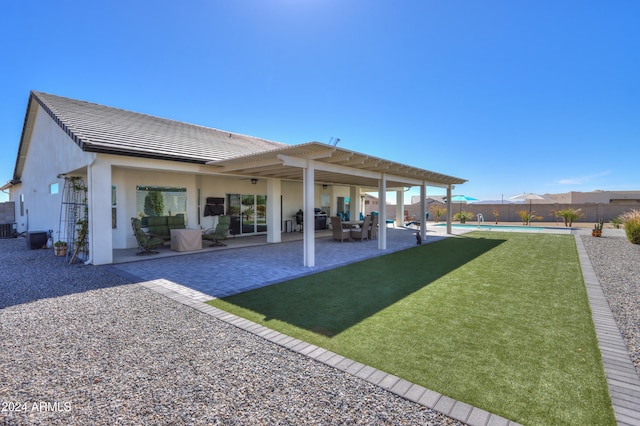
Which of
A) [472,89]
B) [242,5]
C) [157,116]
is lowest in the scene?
[157,116]

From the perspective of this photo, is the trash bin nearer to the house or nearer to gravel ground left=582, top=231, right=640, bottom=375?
the house

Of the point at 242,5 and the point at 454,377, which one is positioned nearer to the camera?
the point at 454,377

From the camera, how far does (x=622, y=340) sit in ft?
12.5

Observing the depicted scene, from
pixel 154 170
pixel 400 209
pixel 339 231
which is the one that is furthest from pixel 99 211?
pixel 400 209

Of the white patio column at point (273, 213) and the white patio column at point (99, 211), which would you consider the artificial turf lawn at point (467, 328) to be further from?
the white patio column at point (273, 213)

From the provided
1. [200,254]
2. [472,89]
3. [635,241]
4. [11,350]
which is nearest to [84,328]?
[11,350]

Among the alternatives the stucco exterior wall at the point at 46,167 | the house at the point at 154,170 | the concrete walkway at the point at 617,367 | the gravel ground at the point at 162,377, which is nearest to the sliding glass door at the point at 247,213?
the house at the point at 154,170

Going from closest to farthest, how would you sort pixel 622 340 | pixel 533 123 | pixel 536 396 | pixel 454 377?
pixel 536 396
pixel 454 377
pixel 622 340
pixel 533 123

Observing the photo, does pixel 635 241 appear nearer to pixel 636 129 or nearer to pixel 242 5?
pixel 636 129

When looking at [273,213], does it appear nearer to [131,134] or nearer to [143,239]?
[143,239]

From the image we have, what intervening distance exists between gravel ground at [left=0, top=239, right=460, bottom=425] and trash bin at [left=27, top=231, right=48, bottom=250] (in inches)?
379

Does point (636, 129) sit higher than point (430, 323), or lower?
higher

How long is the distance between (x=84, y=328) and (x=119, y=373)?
1.75m

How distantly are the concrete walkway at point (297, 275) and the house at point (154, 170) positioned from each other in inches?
48.7
